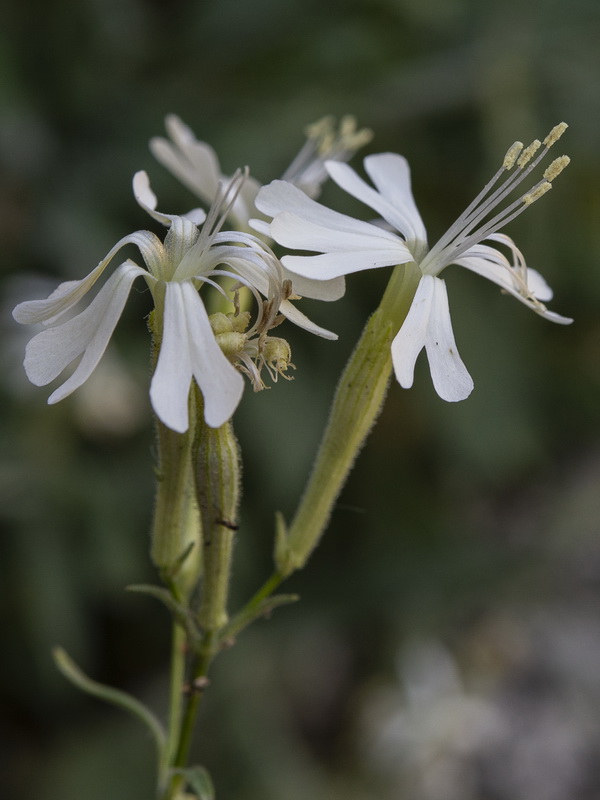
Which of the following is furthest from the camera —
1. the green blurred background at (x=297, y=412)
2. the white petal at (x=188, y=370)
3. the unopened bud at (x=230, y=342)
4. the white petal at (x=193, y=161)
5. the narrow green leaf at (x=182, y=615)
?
the green blurred background at (x=297, y=412)

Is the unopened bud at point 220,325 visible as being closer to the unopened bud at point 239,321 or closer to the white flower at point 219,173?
the unopened bud at point 239,321

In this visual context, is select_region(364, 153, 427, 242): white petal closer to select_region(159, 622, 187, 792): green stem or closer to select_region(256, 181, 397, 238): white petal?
select_region(256, 181, 397, 238): white petal

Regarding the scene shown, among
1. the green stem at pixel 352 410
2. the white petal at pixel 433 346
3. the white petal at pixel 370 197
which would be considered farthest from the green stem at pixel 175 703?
the white petal at pixel 370 197

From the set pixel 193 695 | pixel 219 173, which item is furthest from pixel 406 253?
pixel 193 695

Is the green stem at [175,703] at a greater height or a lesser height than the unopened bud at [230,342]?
lesser

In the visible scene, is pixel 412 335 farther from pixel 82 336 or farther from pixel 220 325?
pixel 82 336

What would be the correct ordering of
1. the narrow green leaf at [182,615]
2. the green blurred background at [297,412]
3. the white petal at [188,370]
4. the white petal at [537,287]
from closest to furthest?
the white petal at [188,370]
the narrow green leaf at [182,615]
the white petal at [537,287]
the green blurred background at [297,412]

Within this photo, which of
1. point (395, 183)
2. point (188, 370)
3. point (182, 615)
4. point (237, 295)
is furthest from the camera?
point (395, 183)

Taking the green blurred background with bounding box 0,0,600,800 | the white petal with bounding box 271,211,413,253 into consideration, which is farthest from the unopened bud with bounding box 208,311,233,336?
the green blurred background with bounding box 0,0,600,800
